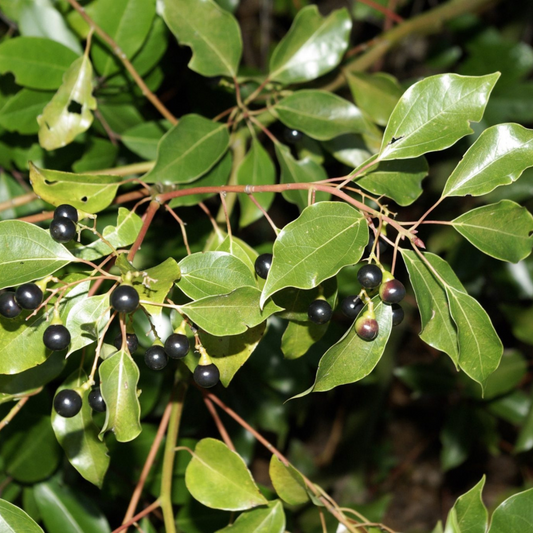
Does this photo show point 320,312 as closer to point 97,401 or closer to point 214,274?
point 214,274

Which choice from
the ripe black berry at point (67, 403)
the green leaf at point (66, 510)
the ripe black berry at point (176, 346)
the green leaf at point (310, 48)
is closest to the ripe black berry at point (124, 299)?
the ripe black berry at point (176, 346)

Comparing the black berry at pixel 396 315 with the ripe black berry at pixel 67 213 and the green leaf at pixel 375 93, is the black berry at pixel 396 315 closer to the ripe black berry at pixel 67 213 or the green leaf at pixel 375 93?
the ripe black berry at pixel 67 213

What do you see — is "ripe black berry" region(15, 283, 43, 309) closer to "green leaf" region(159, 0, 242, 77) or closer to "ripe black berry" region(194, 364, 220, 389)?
"ripe black berry" region(194, 364, 220, 389)

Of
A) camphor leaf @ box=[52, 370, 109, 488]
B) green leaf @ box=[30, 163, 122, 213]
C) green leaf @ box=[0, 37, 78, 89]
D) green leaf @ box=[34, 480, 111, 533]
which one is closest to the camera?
green leaf @ box=[30, 163, 122, 213]

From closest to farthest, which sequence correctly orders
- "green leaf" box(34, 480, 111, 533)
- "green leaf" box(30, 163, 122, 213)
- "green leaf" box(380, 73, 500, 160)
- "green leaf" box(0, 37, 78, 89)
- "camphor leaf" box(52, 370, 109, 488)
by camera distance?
"green leaf" box(380, 73, 500, 160) < "green leaf" box(30, 163, 122, 213) < "camphor leaf" box(52, 370, 109, 488) < "green leaf" box(0, 37, 78, 89) < "green leaf" box(34, 480, 111, 533)

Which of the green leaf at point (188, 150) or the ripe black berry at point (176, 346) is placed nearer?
the ripe black berry at point (176, 346)

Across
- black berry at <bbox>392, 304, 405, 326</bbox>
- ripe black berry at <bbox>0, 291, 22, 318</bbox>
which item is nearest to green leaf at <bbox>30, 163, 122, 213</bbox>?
ripe black berry at <bbox>0, 291, 22, 318</bbox>
